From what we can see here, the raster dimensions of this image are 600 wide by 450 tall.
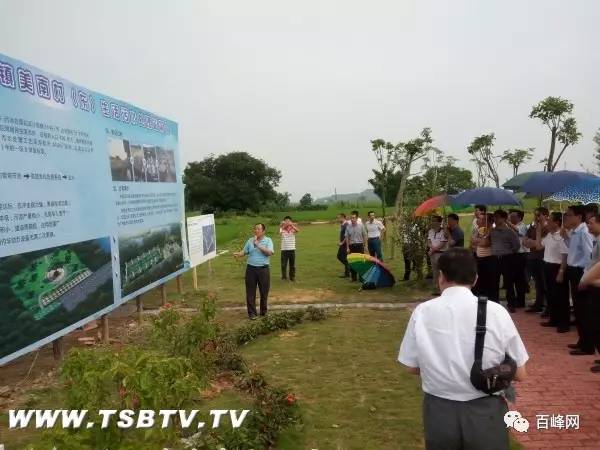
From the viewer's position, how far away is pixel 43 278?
5.23 meters

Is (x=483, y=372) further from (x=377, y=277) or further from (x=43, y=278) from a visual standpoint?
(x=377, y=277)

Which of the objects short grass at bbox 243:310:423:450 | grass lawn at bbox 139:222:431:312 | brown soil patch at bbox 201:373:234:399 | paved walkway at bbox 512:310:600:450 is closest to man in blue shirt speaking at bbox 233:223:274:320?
short grass at bbox 243:310:423:450

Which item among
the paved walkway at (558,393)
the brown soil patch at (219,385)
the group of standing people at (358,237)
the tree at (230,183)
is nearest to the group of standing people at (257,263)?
the brown soil patch at (219,385)

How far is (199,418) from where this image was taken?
4.11 metres

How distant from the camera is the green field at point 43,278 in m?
4.92

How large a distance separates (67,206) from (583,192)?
624 cm

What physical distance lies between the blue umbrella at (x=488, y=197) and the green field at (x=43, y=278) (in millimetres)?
6214

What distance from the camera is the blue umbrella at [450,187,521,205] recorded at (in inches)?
347

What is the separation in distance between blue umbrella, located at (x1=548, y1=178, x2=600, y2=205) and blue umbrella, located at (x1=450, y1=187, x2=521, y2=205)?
168 cm

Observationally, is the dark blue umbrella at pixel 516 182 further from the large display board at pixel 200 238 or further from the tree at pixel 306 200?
the tree at pixel 306 200

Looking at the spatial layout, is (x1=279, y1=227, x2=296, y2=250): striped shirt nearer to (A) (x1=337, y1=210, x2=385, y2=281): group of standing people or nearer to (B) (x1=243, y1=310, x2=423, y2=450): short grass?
(A) (x1=337, y1=210, x2=385, y2=281): group of standing people

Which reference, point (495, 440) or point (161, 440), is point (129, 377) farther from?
point (495, 440)

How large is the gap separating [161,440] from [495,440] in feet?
5.37

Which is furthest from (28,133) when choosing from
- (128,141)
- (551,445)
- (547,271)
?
(547,271)
